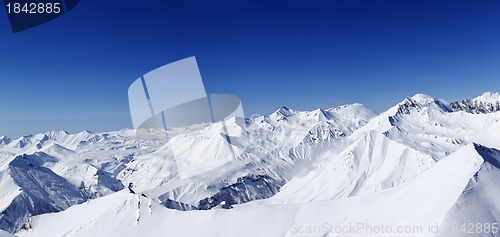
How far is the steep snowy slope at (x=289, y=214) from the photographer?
170 ft

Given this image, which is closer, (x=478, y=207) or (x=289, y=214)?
(x=478, y=207)

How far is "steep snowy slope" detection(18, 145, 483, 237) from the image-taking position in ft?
170

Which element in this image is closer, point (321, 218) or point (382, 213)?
point (382, 213)

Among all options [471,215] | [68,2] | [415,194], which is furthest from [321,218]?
[68,2]

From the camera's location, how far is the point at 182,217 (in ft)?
270

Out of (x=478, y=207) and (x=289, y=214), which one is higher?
(x=478, y=207)

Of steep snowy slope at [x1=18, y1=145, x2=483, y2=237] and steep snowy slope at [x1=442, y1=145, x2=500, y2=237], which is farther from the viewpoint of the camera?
steep snowy slope at [x1=18, y1=145, x2=483, y2=237]

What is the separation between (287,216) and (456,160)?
104 feet

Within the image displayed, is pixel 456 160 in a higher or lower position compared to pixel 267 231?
higher

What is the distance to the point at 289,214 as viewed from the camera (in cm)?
7444

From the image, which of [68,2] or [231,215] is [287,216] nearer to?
[231,215]

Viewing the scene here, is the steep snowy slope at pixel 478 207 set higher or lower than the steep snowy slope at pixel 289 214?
higher

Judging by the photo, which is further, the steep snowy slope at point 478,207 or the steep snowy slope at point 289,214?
the steep snowy slope at point 289,214

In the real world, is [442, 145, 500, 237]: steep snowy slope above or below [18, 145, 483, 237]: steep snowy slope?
above
